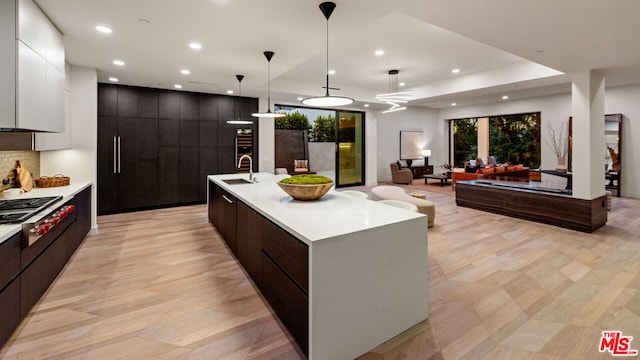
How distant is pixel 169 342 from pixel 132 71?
16.0 ft

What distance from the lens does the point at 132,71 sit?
533cm

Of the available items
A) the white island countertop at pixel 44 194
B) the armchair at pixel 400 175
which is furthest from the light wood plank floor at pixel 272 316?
the armchair at pixel 400 175

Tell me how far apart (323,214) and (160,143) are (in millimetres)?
5710

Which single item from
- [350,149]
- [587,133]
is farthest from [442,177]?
[587,133]

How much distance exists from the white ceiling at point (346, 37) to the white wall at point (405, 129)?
4570 mm

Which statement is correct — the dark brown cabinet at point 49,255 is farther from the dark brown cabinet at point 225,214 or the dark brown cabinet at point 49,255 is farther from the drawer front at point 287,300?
the drawer front at point 287,300

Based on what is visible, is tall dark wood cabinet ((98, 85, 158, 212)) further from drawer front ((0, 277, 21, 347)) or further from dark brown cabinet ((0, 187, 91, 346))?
drawer front ((0, 277, 21, 347))

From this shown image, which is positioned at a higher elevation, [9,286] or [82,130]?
[82,130]

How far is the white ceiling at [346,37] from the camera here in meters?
2.88

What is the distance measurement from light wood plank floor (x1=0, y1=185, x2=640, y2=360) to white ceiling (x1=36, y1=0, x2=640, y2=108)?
251 centimetres

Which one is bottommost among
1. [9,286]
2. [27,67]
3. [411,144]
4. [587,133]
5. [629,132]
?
[9,286]

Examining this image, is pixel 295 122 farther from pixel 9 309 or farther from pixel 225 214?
pixel 9 309

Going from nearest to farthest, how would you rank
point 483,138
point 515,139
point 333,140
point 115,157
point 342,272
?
point 342,272, point 115,157, point 333,140, point 515,139, point 483,138

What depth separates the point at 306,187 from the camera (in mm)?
2771
